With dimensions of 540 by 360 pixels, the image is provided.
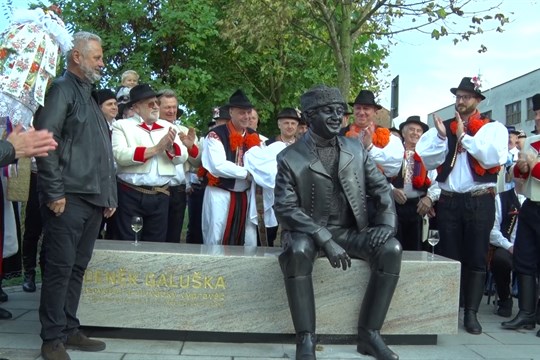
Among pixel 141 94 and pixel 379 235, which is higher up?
pixel 141 94

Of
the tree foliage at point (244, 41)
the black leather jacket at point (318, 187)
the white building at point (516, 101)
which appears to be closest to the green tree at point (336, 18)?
the tree foliage at point (244, 41)

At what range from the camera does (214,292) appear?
520 cm

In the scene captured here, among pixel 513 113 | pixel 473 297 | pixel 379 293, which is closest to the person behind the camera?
pixel 379 293

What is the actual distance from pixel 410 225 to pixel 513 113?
36.6m

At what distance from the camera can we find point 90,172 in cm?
462

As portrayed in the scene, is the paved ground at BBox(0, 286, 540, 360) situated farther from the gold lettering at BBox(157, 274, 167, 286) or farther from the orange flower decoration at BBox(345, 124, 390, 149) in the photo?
the orange flower decoration at BBox(345, 124, 390, 149)

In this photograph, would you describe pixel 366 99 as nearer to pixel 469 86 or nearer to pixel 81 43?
pixel 469 86

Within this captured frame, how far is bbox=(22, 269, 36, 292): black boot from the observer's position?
7.23m

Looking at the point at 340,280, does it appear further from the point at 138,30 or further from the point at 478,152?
the point at 138,30

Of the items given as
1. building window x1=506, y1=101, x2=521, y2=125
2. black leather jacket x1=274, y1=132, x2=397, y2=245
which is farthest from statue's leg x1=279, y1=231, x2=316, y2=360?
building window x1=506, y1=101, x2=521, y2=125

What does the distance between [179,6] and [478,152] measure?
12111mm

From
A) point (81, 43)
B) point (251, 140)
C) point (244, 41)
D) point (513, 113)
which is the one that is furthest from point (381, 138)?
point (513, 113)

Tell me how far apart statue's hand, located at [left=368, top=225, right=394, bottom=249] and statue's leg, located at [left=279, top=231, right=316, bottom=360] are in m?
0.51

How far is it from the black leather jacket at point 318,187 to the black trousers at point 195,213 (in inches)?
119
